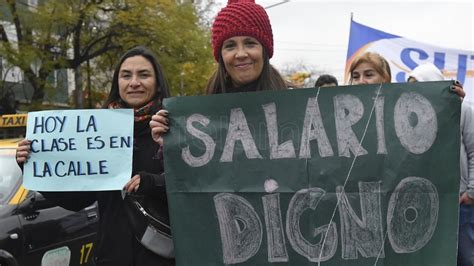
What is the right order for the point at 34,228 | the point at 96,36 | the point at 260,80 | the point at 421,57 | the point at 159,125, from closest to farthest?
the point at 159,125 → the point at 260,80 → the point at 34,228 → the point at 421,57 → the point at 96,36

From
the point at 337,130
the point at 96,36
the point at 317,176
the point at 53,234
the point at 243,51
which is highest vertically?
the point at 96,36

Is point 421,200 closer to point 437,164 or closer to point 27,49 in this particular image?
point 437,164

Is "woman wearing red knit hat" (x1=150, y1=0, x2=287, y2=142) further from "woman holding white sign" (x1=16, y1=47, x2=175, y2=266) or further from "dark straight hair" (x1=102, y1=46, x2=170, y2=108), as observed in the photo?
"dark straight hair" (x1=102, y1=46, x2=170, y2=108)

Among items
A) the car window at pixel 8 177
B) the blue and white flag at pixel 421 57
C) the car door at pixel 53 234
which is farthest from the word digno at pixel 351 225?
the blue and white flag at pixel 421 57

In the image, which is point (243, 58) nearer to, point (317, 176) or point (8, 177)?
point (317, 176)

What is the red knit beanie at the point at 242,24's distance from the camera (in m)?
2.67

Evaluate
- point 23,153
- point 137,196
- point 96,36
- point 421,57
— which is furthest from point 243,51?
point 96,36

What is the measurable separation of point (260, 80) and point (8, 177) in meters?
3.09

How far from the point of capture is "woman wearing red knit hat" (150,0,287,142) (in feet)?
8.74

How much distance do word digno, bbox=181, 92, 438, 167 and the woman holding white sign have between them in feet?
0.84

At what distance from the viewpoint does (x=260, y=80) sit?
2.71 meters

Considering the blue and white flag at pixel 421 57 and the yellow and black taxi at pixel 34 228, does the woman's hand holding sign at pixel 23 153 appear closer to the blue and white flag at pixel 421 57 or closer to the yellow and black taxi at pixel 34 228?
the yellow and black taxi at pixel 34 228

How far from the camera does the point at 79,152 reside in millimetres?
2830

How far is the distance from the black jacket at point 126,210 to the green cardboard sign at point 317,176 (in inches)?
4.8
